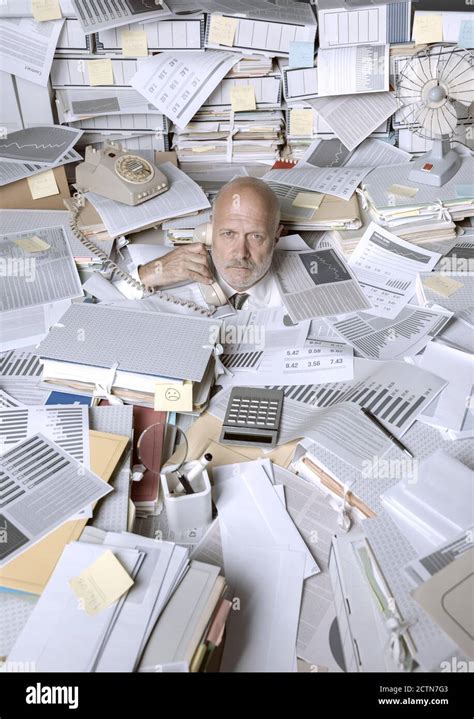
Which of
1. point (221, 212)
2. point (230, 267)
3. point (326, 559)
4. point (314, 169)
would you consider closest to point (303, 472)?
point (326, 559)

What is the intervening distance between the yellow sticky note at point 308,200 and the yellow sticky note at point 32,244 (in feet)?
2.92

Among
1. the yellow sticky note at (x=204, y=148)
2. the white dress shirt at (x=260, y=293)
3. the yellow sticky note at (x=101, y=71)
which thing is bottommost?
the white dress shirt at (x=260, y=293)

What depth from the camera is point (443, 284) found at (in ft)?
7.39

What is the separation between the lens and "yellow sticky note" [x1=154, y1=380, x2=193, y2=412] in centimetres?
177

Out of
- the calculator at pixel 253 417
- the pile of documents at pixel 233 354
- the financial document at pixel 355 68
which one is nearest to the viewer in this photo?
the pile of documents at pixel 233 354

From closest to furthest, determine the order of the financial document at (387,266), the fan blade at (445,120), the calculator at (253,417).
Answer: the calculator at (253,417)
the financial document at (387,266)
the fan blade at (445,120)

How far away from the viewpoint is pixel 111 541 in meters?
1.38

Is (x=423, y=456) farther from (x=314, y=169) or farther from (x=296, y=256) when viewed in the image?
(x=314, y=169)

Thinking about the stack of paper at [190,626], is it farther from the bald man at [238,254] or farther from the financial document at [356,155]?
the financial document at [356,155]

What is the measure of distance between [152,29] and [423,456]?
193cm

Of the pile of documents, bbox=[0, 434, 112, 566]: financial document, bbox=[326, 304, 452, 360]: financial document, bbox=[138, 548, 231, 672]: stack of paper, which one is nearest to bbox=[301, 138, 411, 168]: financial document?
the pile of documents

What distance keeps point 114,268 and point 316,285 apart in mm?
670

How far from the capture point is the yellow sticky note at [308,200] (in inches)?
100

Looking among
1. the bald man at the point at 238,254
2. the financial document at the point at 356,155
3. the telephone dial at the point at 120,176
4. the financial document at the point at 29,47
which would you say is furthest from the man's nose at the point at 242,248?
the financial document at the point at 29,47
